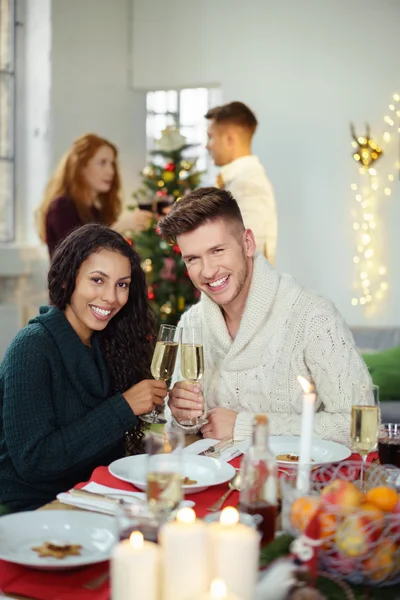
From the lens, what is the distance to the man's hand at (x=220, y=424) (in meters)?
1.95

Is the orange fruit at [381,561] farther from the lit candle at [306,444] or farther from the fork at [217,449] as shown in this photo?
the fork at [217,449]

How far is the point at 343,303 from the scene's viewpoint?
593 centimetres

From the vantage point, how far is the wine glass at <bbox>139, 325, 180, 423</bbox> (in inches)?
76.0

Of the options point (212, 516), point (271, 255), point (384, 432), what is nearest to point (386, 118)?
point (271, 255)

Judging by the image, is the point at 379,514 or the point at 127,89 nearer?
the point at 379,514

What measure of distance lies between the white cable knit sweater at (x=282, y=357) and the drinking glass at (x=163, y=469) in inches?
37.9

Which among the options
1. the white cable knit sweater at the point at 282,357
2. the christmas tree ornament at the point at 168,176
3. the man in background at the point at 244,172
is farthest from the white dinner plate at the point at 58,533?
the christmas tree ornament at the point at 168,176

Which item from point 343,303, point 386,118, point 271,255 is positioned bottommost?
point 343,303

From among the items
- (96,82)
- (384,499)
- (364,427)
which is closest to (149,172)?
(96,82)

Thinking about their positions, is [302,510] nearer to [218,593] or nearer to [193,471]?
[218,593]

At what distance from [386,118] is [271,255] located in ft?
6.23

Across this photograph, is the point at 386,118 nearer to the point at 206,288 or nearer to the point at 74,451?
the point at 206,288

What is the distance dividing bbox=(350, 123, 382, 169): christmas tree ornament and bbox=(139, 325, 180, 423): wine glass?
4110 mm

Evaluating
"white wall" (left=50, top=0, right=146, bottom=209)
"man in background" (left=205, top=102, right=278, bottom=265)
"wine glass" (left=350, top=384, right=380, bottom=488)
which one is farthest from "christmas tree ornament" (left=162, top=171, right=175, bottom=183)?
"wine glass" (left=350, top=384, right=380, bottom=488)
